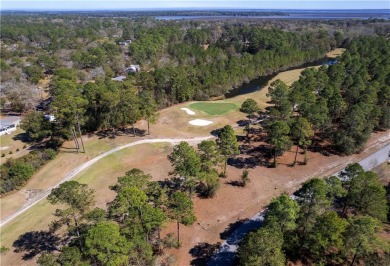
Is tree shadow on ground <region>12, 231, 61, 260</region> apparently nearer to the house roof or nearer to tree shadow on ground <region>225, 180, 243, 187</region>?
tree shadow on ground <region>225, 180, 243, 187</region>

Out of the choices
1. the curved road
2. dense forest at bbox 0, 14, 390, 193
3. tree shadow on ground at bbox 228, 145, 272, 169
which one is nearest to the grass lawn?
dense forest at bbox 0, 14, 390, 193

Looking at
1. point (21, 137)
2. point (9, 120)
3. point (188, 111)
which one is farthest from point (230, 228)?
point (9, 120)

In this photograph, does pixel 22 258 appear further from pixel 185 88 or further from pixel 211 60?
pixel 211 60

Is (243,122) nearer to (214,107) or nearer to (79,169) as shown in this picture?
(214,107)

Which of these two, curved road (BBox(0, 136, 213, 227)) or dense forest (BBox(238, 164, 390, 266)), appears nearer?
dense forest (BBox(238, 164, 390, 266))

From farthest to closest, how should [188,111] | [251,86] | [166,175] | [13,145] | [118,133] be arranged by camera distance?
1. [251,86]
2. [188,111]
3. [13,145]
4. [118,133]
5. [166,175]

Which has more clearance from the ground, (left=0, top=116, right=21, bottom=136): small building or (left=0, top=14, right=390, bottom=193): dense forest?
(left=0, top=14, right=390, bottom=193): dense forest

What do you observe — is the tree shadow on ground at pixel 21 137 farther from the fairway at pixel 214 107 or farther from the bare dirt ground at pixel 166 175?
the fairway at pixel 214 107
